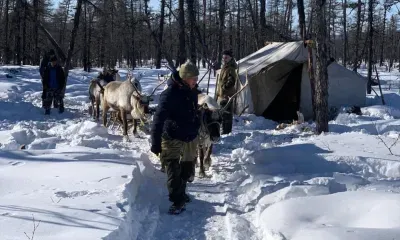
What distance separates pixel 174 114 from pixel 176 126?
0.13 m

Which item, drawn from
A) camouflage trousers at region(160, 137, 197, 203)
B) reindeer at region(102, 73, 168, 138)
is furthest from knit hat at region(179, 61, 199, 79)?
reindeer at region(102, 73, 168, 138)

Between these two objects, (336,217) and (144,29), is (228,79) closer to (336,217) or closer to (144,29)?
(336,217)

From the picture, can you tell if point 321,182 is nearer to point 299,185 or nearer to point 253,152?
point 299,185

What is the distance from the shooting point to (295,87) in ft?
48.2

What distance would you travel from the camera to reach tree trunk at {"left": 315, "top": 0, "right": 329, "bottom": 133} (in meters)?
9.11

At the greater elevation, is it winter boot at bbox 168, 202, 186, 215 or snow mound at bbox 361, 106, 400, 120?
snow mound at bbox 361, 106, 400, 120

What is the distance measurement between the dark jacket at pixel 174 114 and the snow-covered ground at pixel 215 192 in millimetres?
728

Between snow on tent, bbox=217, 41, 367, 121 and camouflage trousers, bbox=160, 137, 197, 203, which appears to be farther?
snow on tent, bbox=217, 41, 367, 121

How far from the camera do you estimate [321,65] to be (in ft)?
30.7

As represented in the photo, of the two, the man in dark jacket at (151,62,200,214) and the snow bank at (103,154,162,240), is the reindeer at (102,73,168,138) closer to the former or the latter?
the snow bank at (103,154,162,240)

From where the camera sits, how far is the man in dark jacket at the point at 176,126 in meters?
5.18

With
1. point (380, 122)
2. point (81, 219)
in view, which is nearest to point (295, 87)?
point (380, 122)

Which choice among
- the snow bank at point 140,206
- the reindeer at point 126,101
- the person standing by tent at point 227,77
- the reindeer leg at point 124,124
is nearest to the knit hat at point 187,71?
the snow bank at point 140,206

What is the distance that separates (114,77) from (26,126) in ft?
10.7
